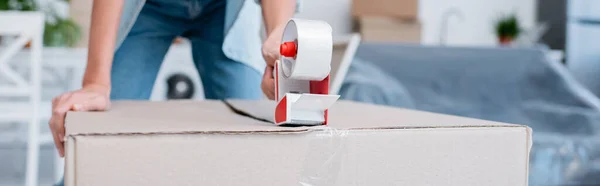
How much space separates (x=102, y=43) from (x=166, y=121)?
10.6 inches

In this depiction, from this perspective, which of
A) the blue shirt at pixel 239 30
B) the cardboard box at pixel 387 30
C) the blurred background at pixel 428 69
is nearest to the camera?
the blue shirt at pixel 239 30

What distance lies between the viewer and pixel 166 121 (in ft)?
1.60

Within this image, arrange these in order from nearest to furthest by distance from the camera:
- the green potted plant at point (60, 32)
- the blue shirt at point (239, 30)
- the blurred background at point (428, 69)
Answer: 1. the blue shirt at point (239, 30)
2. the blurred background at point (428, 69)
3. the green potted plant at point (60, 32)

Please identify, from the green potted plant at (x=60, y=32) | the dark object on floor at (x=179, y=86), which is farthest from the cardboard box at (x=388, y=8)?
the green potted plant at (x=60, y=32)

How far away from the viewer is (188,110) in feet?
2.09

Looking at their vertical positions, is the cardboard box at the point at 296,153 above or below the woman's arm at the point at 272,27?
below

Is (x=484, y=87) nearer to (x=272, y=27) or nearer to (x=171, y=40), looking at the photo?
(x=171, y=40)

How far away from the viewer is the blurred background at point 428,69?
7.17 ft

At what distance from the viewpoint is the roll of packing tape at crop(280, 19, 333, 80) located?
0.46 meters

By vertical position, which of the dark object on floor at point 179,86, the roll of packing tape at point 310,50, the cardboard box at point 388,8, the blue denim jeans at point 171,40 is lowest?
the dark object on floor at point 179,86

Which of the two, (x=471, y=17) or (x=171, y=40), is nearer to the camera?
(x=171, y=40)

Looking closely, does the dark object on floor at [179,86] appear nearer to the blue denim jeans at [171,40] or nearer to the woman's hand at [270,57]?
the blue denim jeans at [171,40]

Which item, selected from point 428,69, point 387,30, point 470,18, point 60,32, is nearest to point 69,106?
point 428,69

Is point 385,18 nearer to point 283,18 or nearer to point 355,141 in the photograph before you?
point 283,18
